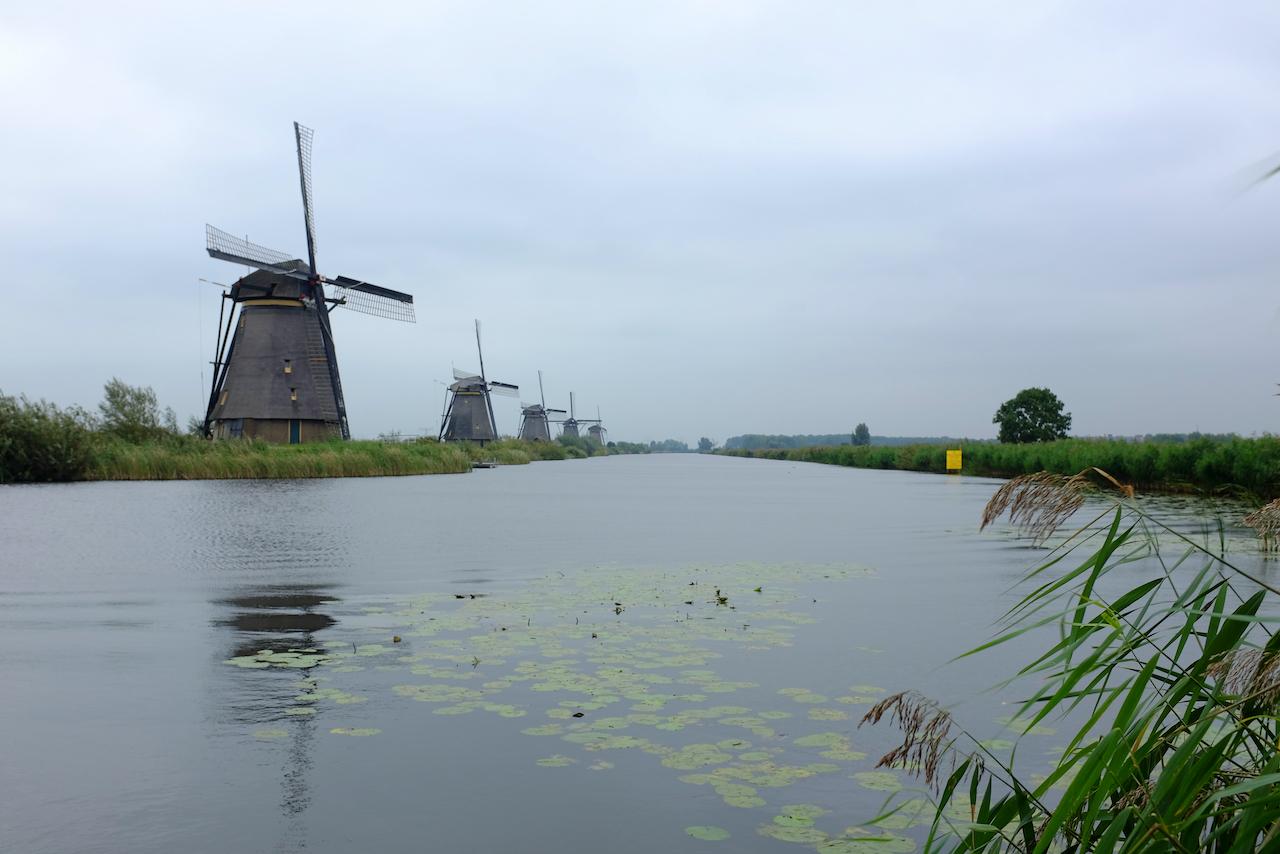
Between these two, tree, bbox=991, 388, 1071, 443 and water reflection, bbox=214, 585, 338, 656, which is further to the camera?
tree, bbox=991, 388, 1071, 443

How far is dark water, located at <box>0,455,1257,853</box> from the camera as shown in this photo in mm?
3992

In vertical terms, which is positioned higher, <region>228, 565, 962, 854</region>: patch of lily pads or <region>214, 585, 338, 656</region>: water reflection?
<region>214, 585, 338, 656</region>: water reflection

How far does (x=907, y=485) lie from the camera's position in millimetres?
37250

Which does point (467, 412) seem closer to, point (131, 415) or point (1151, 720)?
point (131, 415)

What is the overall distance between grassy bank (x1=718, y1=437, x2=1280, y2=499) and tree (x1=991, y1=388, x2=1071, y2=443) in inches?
306

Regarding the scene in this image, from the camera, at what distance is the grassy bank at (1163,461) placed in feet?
66.8

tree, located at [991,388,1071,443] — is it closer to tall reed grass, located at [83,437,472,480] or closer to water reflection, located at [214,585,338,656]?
tall reed grass, located at [83,437,472,480]

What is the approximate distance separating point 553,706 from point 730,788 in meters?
1.62

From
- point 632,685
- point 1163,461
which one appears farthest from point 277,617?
point 1163,461

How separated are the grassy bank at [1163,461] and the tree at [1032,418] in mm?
7772

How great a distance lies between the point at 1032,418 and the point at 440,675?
55.7 m

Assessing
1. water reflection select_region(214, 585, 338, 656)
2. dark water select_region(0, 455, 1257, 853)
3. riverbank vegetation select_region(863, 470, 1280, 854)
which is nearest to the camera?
riverbank vegetation select_region(863, 470, 1280, 854)

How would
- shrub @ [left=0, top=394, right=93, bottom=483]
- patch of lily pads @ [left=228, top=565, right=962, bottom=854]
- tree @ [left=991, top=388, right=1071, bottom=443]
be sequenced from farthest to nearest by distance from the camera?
tree @ [left=991, top=388, right=1071, bottom=443], shrub @ [left=0, top=394, right=93, bottom=483], patch of lily pads @ [left=228, top=565, right=962, bottom=854]

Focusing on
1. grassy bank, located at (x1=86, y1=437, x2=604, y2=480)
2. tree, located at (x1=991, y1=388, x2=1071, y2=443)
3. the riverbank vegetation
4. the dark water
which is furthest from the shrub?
tree, located at (x1=991, y1=388, x2=1071, y2=443)
